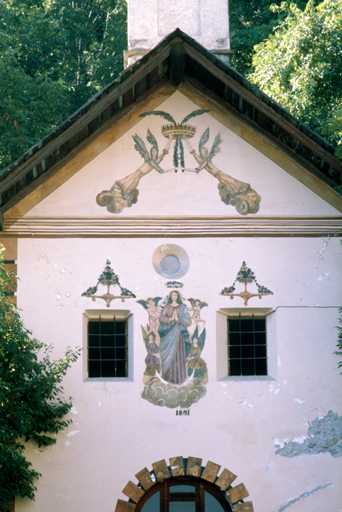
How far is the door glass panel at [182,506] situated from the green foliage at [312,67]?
921cm

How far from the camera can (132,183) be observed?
12.5 meters

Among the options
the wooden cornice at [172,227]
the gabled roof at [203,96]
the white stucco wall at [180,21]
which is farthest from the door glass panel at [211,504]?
the white stucco wall at [180,21]

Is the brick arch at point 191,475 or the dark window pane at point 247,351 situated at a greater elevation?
the dark window pane at point 247,351

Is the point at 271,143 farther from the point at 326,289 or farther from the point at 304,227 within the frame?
the point at 326,289

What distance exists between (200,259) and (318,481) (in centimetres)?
396

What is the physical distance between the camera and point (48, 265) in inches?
480

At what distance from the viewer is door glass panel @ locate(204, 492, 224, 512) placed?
11.8 m

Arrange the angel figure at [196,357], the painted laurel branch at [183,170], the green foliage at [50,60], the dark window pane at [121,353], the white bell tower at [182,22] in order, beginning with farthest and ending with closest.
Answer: the green foliage at [50,60] → the white bell tower at [182,22] → the painted laurel branch at [183,170] → the dark window pane at [121,353] → the angel figure at [196,357]

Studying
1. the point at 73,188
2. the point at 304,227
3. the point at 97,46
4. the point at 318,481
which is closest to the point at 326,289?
the point at 304,227

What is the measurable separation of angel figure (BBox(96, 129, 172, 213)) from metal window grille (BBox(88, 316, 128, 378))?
1.89 metres

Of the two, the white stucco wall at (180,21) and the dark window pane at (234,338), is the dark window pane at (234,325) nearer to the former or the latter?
the dark window pane at (234,338)

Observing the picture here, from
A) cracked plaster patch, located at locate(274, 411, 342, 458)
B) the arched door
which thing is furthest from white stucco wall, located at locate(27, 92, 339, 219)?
the arched door

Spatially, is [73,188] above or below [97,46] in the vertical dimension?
below

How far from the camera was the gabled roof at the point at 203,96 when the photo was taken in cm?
1188
